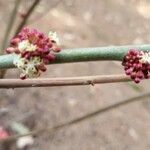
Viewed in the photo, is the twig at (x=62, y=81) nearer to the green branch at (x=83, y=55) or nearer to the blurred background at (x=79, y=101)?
the green branch at (x=83, y=55)

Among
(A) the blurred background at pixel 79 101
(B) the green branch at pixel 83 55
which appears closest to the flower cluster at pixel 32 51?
(B) the green branch at pixel 83 55

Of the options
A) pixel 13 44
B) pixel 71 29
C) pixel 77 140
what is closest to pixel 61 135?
pixel 77 140

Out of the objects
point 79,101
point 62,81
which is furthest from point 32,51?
point 79,101

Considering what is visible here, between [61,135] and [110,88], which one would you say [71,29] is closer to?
[110,88]

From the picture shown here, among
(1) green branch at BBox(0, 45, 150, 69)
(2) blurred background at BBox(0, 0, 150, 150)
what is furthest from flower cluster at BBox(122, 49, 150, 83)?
(2) blurred background at BBox(0, 0, 150, 150)

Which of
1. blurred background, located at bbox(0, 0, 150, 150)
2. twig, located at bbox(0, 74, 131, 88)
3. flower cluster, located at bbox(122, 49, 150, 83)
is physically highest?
flower cluster, located at bbox(122, 49, 150, 83)

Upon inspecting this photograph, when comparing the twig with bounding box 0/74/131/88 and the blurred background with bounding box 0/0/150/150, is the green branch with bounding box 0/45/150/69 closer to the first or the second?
the twig with bounding box 0/74/131/88
